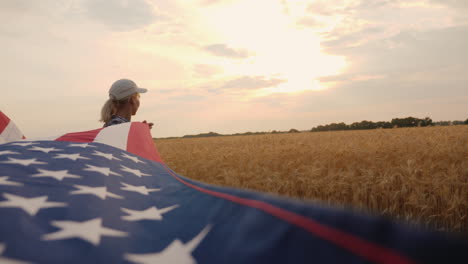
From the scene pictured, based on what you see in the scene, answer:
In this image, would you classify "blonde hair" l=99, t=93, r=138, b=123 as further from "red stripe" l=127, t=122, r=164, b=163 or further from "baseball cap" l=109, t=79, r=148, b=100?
"red stripe" l=127, t=122, r=164, b=163

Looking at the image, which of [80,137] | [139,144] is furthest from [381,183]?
[80,137]

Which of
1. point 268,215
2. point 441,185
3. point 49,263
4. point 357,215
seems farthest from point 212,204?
point 441,185

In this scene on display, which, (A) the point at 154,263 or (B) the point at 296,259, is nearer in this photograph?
(B) the point at 296,259

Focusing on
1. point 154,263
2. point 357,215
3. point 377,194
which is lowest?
point 377,194

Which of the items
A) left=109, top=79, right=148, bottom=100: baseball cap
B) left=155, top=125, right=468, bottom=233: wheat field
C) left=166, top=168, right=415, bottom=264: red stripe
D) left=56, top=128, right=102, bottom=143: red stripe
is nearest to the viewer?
left=166, top=168, right=415, bottom=264: red stripe

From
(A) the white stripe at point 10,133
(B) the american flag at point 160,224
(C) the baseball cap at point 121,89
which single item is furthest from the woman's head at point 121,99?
(B) the american flag at point 160,224

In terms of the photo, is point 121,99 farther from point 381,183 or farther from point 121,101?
point 381,183

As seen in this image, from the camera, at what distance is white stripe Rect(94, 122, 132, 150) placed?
252 cm

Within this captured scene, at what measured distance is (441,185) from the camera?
261 centimetres

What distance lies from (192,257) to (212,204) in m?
0.30

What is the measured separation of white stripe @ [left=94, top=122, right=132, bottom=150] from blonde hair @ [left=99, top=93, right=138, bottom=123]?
1.09 metres

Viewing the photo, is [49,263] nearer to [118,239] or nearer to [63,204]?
[118,239]

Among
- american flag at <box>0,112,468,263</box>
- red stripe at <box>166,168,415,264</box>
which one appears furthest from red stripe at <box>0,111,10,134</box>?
red stripe at <box>166,168,415,264</box>

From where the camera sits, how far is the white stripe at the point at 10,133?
302 cm
